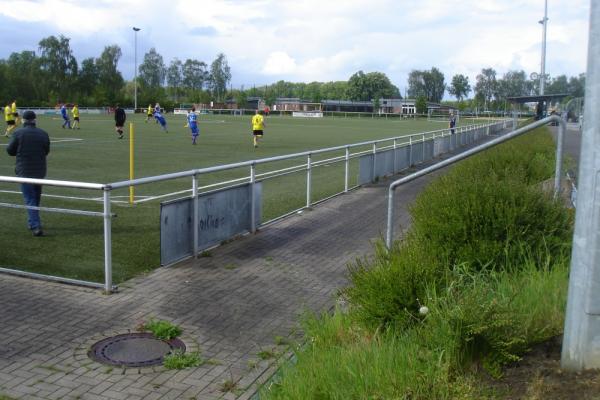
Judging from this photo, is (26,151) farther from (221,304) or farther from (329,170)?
(329,170)

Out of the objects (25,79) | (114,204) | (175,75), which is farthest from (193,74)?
(114,204)

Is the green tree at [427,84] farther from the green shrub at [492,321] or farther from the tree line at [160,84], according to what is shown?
the green shrub at [492,321]

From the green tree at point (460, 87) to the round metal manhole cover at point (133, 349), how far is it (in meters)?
176

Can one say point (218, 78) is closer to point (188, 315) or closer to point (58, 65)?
point (58, 65)

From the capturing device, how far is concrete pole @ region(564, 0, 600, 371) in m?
3.54

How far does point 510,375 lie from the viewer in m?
3.88

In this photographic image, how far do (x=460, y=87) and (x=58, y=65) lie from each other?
101 metres

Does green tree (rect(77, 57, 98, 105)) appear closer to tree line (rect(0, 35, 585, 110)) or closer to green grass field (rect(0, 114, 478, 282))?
tree line (rect(0, 35, 585, 110))

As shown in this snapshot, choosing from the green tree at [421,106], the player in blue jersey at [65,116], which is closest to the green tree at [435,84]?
the green tree at [421,106]

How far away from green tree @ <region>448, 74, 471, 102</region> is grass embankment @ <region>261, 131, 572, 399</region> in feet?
569

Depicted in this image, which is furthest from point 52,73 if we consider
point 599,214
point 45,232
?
point 599,214

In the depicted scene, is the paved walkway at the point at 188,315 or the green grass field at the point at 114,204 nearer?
the paved walkway at the point at 188,315

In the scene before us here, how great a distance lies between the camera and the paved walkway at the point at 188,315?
4754 millimetres

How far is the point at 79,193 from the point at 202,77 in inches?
6663
